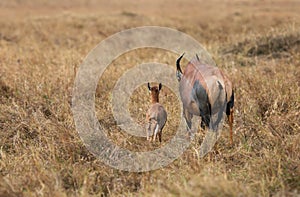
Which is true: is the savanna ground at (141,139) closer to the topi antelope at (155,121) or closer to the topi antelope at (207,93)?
the topi antelope at (155,121)

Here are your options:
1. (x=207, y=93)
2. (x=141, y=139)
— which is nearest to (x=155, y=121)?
(x=141, y=139)

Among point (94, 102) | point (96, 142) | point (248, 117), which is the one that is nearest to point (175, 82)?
point (94, 102)

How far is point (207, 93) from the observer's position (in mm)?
3203

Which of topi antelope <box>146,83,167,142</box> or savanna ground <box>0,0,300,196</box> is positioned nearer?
savanna ground <box>0,0,300,196</box>

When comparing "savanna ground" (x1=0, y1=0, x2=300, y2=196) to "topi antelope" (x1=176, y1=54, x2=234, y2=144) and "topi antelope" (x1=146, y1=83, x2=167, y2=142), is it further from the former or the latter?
"topi antelope" (x1=176, y1=54, x2=234, y2=144)

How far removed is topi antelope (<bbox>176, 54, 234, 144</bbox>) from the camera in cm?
319

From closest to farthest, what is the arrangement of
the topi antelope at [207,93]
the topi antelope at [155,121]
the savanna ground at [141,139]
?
the savanna ground at [141,139]
the topi antelope at [207,93]
the topi antelope at [155,121]

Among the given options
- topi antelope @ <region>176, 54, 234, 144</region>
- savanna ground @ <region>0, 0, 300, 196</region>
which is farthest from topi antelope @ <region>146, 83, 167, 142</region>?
topi antelope @ <region>176, 54, 234, 144</region>

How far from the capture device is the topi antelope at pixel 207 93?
3.19m

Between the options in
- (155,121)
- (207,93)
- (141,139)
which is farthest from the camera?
(141,139)

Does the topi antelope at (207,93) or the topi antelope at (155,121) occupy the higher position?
the topi antelope at (207,93)

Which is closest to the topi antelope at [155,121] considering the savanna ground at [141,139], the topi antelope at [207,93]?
the savanna ground at [141,139]

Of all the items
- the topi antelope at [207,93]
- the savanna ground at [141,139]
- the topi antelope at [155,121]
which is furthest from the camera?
the topi antelope at [155,121]

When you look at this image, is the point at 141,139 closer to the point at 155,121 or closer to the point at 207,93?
the point at 155,121
